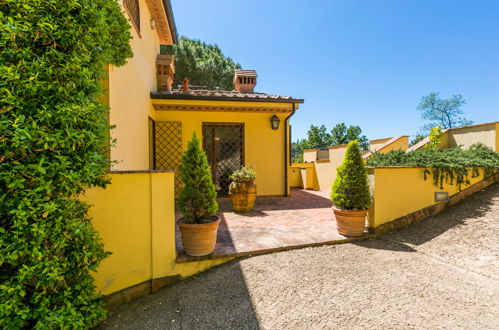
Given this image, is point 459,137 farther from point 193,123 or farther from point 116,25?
point 116,25

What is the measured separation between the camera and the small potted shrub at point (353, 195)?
3645 millimetres

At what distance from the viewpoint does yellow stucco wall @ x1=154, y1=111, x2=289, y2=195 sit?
7.00m

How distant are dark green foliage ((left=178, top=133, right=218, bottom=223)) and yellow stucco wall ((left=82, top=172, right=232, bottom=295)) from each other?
0.29 metres

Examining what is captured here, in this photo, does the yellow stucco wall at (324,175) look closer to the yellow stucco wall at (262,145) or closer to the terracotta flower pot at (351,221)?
the yellow stucco wall at (262,145)

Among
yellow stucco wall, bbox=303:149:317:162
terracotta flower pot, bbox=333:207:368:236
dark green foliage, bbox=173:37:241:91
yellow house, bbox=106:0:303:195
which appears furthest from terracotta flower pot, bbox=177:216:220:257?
dark green foliage, bbox=173:37:241:91

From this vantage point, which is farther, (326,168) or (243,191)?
(326,168)

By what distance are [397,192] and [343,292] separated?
2.58 meters

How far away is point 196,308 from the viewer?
222cm

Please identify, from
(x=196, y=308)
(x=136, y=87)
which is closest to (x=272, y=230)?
(x=196, y=308)

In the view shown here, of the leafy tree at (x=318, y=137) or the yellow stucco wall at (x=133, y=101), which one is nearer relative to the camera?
the yellow stucco wall at (x=133, y=101)

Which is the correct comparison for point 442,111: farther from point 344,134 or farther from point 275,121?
point 275,121

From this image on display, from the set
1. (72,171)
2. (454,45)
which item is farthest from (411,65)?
(72,171)

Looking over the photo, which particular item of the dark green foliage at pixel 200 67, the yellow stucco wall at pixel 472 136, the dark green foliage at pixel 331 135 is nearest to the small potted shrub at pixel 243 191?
the yellow stucco wall at pixel 472 136

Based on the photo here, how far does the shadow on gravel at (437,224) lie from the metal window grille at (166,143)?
17.6ft
